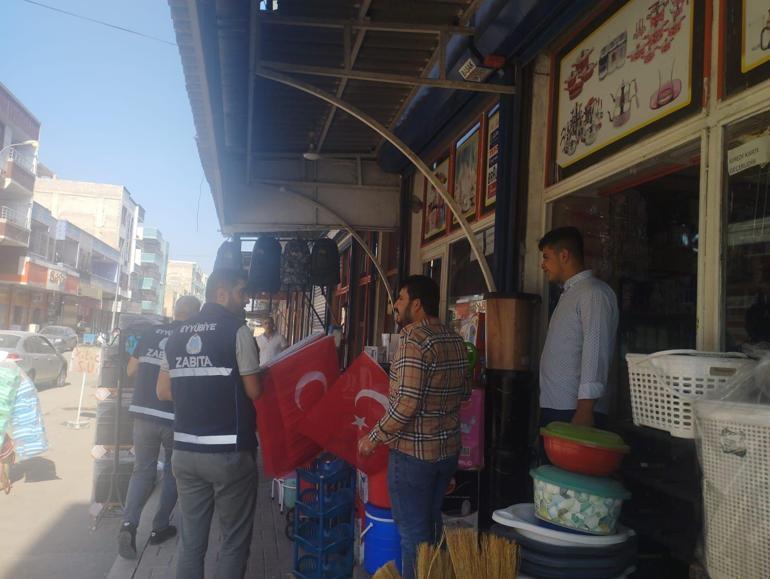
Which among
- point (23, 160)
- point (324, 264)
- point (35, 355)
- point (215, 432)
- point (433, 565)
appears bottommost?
point (35, 355)

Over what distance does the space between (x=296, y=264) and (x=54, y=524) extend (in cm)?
517

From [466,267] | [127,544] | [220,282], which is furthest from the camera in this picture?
[466,267]

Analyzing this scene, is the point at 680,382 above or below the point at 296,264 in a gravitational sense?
below

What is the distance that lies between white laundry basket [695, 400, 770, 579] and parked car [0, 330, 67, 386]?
53.6 ft

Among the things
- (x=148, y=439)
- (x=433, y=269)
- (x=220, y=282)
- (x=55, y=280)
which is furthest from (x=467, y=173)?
(x=55, y=280)

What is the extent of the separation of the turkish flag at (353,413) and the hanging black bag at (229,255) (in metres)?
6.04

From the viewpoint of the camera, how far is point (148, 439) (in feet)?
15.9

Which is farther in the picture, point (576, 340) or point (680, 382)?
point (576, 340)

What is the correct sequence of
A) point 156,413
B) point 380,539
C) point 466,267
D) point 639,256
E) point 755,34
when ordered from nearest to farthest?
1. point 755,34
2. point 380,539
3. point 639,256
4. point 156,413
5. point 466,267

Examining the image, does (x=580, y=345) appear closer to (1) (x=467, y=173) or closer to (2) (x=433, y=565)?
(2) (x=433, y=565)

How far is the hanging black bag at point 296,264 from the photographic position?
973 cm

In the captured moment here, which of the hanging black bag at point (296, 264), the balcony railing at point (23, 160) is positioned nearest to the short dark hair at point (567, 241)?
the hanging black bag at point (296, 264)

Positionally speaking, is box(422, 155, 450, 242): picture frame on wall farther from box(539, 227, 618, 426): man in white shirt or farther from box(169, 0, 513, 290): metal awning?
box(539, 227, 618, 426): man in white shirt

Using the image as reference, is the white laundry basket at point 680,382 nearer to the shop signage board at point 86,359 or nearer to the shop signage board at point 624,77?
the shop signage board at point 624,77
